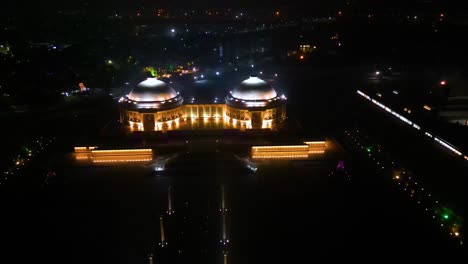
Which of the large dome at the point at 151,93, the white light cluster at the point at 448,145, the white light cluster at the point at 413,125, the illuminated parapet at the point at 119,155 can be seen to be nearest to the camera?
the white light cluster at the point at 448,145

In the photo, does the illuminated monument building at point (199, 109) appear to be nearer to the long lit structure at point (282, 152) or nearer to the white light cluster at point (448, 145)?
the long lit structure at point (282, 152)

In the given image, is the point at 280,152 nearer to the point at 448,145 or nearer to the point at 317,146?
the point at 317,146

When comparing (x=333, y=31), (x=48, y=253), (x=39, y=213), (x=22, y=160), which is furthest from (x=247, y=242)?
(x=333, y=31)

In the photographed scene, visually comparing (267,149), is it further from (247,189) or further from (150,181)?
(150,181)

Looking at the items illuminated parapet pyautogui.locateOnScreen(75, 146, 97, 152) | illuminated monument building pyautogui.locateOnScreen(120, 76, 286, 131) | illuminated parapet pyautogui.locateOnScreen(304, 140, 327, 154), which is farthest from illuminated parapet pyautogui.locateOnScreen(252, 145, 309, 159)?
illuminated parapet pyautogui.locateOnScreen(75, 146, 97, 152)

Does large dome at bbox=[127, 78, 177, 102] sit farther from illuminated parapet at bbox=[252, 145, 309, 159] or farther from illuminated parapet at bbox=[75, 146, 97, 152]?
illuminated parapet at bbox=[252, 145, 309, 159]

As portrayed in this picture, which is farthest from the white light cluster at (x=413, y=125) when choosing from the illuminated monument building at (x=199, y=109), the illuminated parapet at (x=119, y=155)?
the illuminated parapet at (x=119, y=155)

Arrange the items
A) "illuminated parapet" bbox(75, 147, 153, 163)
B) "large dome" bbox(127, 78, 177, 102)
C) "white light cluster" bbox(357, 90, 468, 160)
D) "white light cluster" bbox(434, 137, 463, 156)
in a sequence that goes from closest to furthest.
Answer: "white light cluster" bbox(434, 137, 463, 156) < "white light cluster" bbox(357, 90, 468, 160) < "illuminated parapet" bbox(75, 147, 153, 163) < "large dome" bbox(127, 78, 177, 102)
